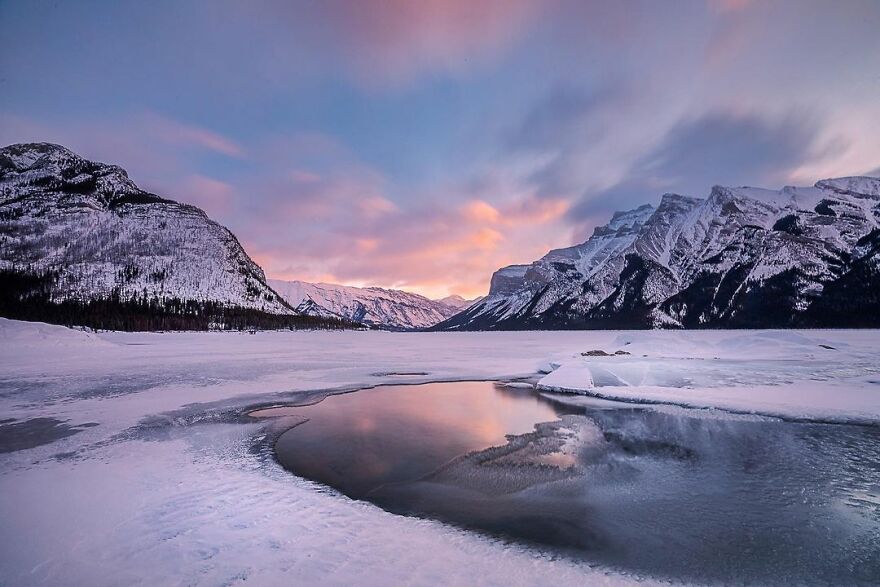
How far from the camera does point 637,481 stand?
9.01 meters

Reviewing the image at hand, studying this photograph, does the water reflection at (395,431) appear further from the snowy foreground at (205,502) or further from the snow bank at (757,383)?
the snow bank at (757,383)

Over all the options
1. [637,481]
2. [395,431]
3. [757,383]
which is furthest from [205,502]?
[757,383]

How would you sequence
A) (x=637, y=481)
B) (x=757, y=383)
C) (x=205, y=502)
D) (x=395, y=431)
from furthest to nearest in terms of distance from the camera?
(x=757, y=383), (x=395, y=431), (x=637, y=481), (x=205, y=502)

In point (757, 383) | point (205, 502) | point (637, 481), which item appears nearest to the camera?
point (205, 502)

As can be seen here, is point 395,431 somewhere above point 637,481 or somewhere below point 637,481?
below

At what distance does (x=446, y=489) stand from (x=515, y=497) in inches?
58.1

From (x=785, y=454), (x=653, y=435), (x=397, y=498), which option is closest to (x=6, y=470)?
(x=397, y=498)

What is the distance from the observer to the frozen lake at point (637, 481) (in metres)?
5.98

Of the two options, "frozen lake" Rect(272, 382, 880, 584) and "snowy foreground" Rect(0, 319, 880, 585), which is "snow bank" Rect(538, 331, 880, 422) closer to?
"snowy foreground" Rect(0, 319, 880, 585)

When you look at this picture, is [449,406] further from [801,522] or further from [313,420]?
[801,522]

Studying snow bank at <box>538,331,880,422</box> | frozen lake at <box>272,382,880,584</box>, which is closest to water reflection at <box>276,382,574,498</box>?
frozen lake at <box>272,382,880,584</box>

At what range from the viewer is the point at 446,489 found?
859cm

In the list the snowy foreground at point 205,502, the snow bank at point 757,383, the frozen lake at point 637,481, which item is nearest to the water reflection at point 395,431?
the frozen lake at point 637,481

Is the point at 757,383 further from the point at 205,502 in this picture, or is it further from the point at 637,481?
the point at 205,502
